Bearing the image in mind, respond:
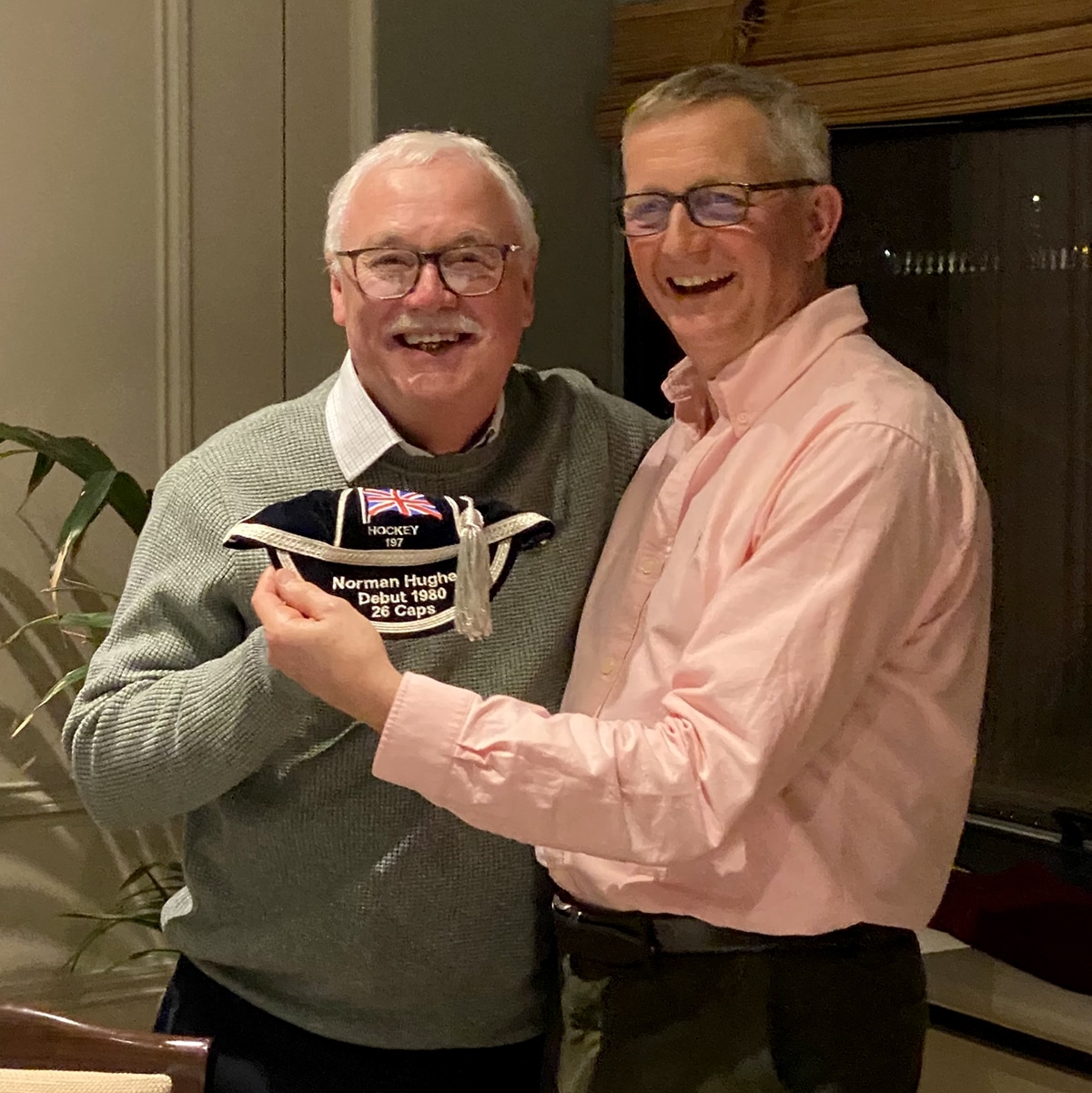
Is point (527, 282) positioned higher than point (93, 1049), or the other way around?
point (527, 282)

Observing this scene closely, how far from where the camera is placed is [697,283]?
1391mm

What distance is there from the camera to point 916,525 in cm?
117

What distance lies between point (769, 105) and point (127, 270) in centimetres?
159

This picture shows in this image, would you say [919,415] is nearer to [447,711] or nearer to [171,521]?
[447,711]

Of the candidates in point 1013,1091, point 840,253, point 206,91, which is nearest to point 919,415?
point 1013,1091

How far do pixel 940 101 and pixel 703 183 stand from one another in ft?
3.82

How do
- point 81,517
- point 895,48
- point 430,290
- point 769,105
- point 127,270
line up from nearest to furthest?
point 769,105 → point 430,290 → point 81,517 → point 895,48 → point 127,270

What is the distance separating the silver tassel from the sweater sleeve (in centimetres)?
17

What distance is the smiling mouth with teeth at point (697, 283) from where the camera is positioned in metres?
1.38

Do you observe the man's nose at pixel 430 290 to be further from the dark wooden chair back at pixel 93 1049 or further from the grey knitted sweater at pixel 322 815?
the dark wooden chair back at pixel 93 1049

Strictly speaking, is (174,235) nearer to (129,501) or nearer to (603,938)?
(129,501)

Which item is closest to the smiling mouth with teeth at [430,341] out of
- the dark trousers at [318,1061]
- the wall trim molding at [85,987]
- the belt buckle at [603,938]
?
the belt buckle at [603,938]

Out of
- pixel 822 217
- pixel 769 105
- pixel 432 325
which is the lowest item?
pixel 432 325

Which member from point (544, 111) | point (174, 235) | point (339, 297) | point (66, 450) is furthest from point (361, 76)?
point (339, 297)
